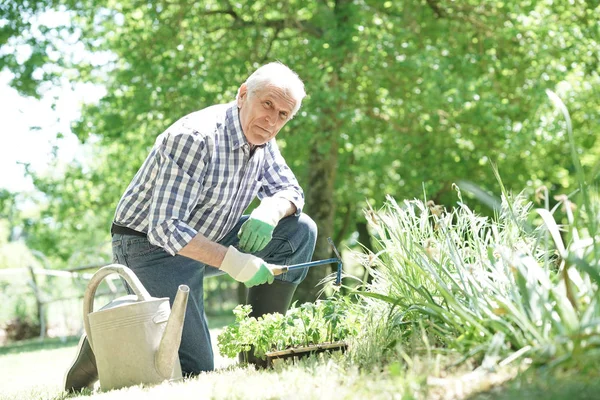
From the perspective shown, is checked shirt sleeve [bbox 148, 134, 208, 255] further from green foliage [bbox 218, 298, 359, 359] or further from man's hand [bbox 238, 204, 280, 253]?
green foliage [bbox 218, 298, 359, 359]

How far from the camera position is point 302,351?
291 cm

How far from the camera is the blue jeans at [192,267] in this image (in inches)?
126

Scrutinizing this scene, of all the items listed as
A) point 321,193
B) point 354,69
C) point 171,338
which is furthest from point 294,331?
point 321,193

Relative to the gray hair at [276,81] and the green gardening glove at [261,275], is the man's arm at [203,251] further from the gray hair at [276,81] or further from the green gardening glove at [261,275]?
the gray hair at [276,81]

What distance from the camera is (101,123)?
8773mm

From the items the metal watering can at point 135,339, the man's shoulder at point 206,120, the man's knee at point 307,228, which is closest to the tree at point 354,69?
the man's knee at point 307,228

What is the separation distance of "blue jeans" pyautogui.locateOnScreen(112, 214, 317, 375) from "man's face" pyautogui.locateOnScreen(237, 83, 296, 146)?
451 mm

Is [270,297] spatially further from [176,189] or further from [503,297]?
[503,297]

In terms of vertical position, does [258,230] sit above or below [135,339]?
above

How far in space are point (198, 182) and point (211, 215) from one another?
26 cm

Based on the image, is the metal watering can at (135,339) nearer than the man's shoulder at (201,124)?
Yes

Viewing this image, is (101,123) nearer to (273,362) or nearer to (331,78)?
(331,78)

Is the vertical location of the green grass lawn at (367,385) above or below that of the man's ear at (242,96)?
below

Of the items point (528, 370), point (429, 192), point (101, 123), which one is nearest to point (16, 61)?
point (101, 123)
